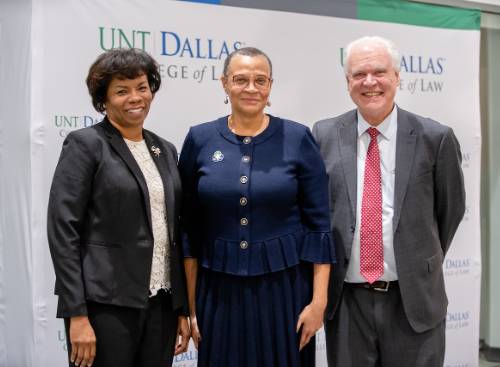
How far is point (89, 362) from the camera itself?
1.64 meters

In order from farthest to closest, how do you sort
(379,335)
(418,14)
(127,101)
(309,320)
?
(418,14) → (379,335) → (309,320) → (127,101)

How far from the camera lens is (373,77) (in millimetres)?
1880

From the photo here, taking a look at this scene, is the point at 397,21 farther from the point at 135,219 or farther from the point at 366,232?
the point at 135,219

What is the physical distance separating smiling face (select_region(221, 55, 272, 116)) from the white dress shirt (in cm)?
40

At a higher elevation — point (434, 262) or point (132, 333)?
point (434, 262)

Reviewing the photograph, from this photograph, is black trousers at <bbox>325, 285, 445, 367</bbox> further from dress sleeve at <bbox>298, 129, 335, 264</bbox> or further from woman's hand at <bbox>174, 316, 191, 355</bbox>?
woman's hand at <bbox>174, 316, 191, 355</bbox>

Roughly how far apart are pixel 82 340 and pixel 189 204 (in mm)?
539

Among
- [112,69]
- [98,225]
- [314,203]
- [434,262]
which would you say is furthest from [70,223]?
[434,262]

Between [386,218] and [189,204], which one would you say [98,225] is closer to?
[189,204]

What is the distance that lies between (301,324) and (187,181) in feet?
1.94

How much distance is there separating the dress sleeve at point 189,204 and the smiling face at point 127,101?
0.20 m

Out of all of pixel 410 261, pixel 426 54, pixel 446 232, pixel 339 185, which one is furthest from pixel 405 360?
pixel 426 54

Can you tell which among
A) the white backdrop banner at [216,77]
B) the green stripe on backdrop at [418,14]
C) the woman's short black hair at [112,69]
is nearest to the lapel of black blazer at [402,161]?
the woman's short black hair at [112,69]

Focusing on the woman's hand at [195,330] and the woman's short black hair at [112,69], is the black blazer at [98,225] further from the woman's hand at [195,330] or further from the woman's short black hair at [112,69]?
the woman's hand at [195,330]
